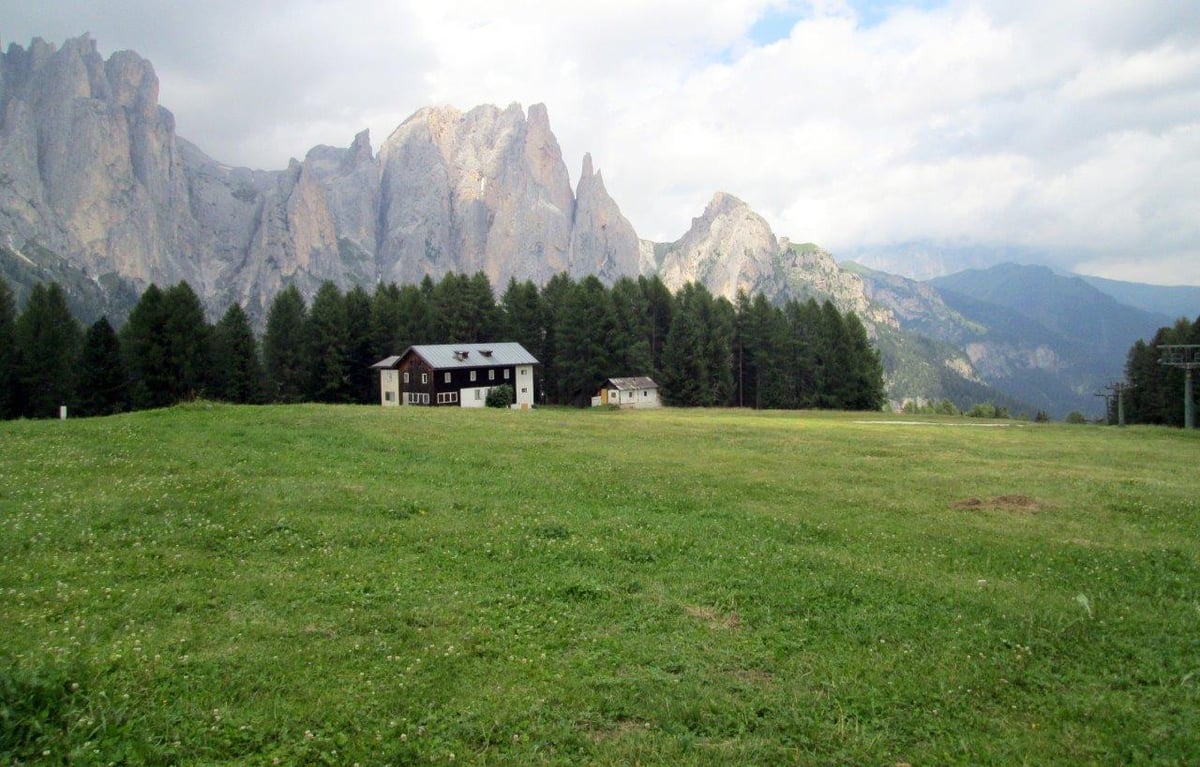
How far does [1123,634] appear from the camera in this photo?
1093 centimetres

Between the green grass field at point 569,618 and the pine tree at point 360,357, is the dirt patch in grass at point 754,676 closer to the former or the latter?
the green grass field at point 569,618

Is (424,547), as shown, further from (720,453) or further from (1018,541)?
(720,453)

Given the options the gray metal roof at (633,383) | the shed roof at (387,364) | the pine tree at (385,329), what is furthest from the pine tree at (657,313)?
Answer: the shed roof at (387,364)

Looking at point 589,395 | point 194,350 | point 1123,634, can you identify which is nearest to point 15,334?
point 194,350

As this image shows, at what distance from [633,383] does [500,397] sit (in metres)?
23.6

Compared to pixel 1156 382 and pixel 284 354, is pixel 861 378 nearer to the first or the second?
pixel 1156 382

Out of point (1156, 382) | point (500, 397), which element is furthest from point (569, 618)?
point (1156, 382)

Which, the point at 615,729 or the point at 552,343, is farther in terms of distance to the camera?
the point at 552,343

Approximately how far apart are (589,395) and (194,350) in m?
49.3

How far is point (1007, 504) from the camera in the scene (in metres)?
21.6

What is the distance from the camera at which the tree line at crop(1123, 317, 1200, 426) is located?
84750 mm

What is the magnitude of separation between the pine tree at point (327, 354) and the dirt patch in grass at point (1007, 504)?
80.5m

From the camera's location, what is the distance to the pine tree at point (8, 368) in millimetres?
72000

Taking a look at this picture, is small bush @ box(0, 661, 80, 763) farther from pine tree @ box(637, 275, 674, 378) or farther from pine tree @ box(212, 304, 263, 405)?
pine tree @ box(637, 275, 674, 378)
